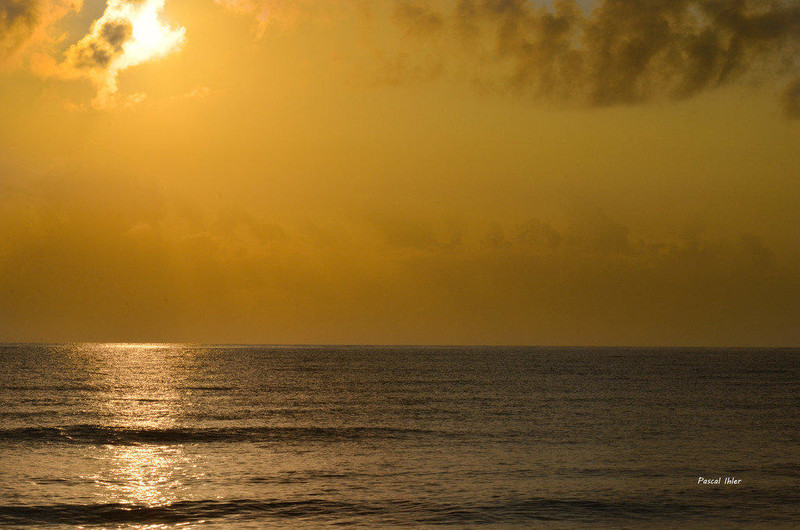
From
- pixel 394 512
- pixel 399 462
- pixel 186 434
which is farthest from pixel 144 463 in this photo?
pixel 394 512

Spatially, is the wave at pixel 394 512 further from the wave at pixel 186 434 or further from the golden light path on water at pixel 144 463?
the wave at pixel 186 434

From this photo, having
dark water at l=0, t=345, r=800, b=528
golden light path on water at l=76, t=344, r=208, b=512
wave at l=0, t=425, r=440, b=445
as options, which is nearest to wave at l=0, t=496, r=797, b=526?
dark water at l=0, t=345, r=800, b=528

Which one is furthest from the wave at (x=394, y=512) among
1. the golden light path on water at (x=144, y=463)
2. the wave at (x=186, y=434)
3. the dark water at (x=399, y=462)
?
the wave at (x=186, y=434)

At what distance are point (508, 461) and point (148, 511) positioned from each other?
62.5ft

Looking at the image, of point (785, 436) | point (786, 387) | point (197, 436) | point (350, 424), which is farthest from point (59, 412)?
point (786, 387)

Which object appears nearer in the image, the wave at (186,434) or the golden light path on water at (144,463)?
the golden light path on water at (144,463)

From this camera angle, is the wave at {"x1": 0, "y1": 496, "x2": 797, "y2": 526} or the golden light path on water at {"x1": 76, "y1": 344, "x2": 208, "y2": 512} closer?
the wave at {"x1": 0, "y1": 496, "x2": 797, "y2": 526}

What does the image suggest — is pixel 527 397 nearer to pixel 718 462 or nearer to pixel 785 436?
pixel 785 436

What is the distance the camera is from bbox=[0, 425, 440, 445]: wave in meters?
49.7

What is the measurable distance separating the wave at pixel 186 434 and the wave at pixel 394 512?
19.6 m

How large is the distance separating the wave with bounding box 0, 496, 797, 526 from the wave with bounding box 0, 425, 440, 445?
19564 millimetres

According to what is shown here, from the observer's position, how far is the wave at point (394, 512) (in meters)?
27.9

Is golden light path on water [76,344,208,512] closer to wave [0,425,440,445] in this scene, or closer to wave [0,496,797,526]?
wave [0,425,440,445]

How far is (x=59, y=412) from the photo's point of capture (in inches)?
2640
